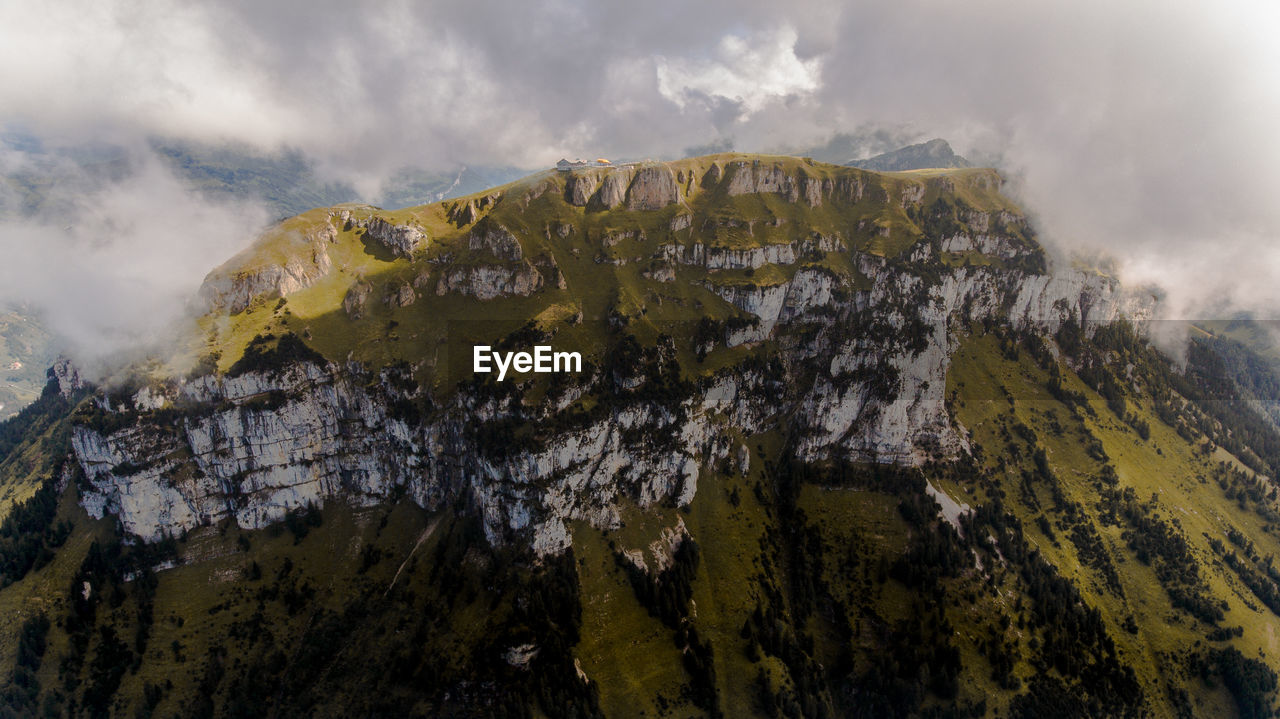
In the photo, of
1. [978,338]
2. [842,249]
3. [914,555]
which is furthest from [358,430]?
[978,338]

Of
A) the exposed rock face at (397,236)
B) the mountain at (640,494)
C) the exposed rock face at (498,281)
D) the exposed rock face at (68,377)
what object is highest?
the exposed rock face at (397,236)

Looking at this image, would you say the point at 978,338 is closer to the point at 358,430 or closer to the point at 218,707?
the point at 358,430

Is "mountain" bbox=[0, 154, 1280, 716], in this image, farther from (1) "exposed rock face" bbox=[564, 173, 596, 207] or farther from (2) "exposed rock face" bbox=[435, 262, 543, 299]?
(1) "exposed rock face" bbox=[564, 173, 596, 207]

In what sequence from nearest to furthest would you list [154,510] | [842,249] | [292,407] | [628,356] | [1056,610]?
1. [1056,610]
2. [154,510]
3. [292,407]
4. [628,356]
5. [842,249]

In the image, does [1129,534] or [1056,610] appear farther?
[1129,534]

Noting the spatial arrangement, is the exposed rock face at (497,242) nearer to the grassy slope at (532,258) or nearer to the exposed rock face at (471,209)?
the grassy slope at (532,258)

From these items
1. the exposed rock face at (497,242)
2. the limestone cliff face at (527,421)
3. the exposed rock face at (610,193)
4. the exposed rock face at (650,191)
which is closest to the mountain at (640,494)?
the limestone cliff face at (527,421)
